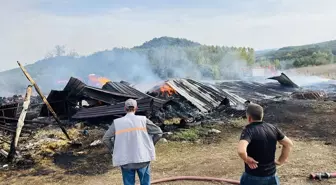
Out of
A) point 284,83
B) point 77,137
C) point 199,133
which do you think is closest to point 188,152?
point 199,133

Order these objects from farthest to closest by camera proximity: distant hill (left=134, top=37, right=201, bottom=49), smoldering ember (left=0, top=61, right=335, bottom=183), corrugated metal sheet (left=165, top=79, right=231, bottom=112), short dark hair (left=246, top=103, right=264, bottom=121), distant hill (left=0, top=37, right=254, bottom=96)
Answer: distant hill (left=134, top=37, right=201, bottom=49) < distant hill (left=0, top=37, right=254, bottom=96) < corrugated metal sheet (left=165, top=79, right=231, bottom=112) < smoldering ember (left=0, top=61, right=335, bottom=183) < short dark hair (left=246, top=103, right=264, bottom=121)

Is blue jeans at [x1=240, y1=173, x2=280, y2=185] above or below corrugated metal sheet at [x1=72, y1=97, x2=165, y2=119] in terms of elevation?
Answer: above

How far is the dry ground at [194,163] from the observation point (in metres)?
7.50

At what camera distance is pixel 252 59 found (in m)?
49.4

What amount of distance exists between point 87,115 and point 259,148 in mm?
11272

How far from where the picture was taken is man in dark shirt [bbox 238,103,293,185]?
3.81 metres

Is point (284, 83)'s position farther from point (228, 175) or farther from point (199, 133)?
point (228, 175)

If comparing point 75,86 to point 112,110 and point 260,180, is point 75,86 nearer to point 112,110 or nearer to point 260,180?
point 112,110

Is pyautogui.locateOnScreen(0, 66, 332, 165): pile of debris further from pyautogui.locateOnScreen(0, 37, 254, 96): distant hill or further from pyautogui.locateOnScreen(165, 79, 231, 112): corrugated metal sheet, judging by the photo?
pyautogui.locateOnScreen(0, 37, 254, 96): distant hill

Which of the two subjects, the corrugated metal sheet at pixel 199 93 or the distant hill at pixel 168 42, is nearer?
the corrugated metal sheet at pixel 199 93

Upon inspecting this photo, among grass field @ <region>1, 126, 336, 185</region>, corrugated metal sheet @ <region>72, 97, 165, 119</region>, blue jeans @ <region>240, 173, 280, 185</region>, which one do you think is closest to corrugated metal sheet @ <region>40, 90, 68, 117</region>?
corrugated metal sheet @ <region>72, 97, 165, 119</region>

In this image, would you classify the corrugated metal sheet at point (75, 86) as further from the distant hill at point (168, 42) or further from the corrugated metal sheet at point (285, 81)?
the distant hill at point (168, 42)

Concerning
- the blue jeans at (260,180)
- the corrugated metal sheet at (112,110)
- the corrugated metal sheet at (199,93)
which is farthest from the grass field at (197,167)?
the corrugated metal sheet at (199,93)

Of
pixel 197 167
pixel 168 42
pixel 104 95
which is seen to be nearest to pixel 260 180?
pixel 197 167
